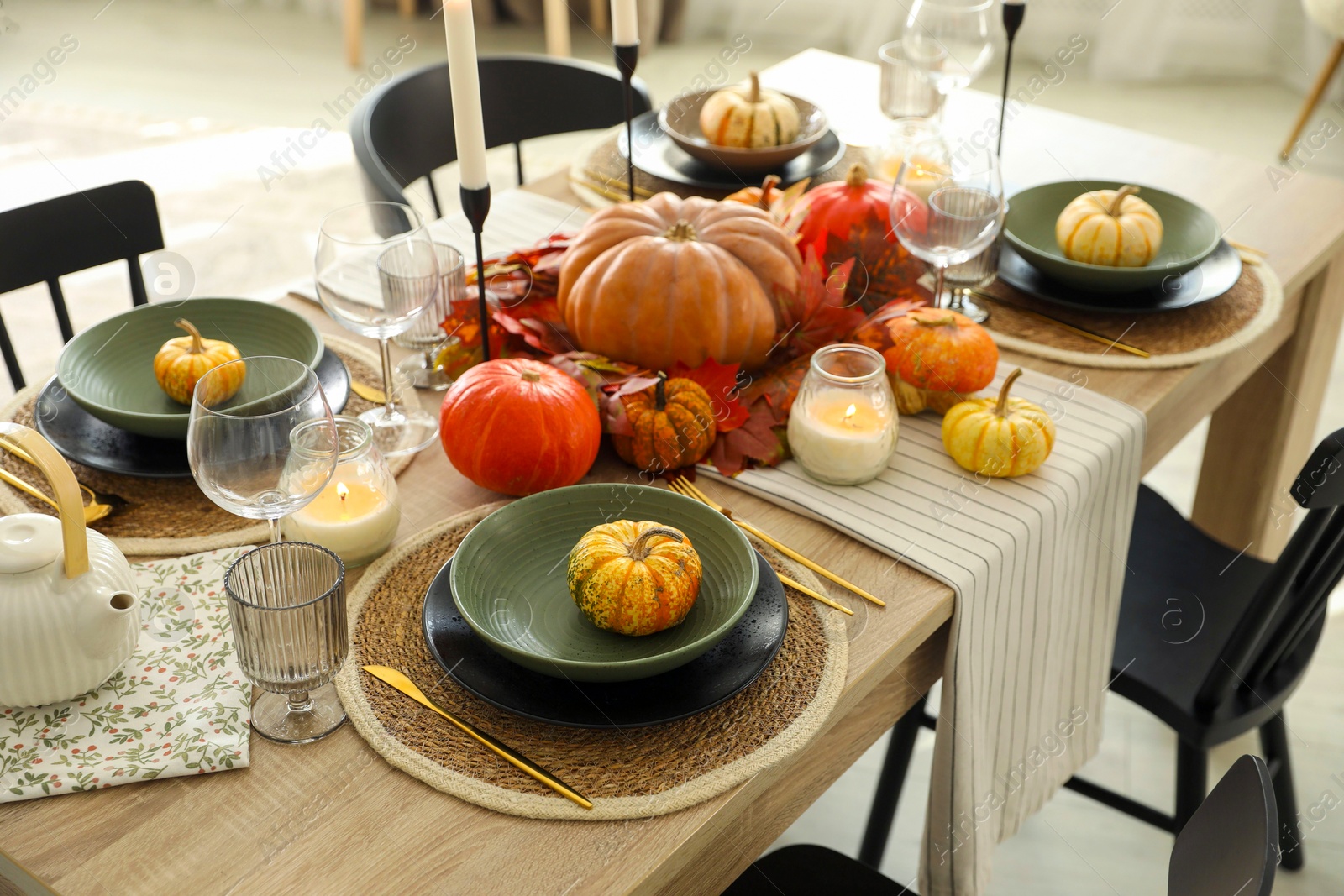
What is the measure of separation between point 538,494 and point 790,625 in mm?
247

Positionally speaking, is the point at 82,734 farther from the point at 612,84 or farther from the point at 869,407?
the point at 612,84

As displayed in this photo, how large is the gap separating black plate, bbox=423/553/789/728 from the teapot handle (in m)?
0.26

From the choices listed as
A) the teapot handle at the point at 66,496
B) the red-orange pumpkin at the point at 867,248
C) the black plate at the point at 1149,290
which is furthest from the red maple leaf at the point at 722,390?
the teapot handle at the point at 66,496

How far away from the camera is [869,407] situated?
112 cm

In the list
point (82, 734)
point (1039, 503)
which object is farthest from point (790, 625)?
point (82, 734)

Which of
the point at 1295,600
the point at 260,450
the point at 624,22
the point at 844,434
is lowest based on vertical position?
the point at 1295,600

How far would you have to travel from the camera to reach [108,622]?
2.89 feet

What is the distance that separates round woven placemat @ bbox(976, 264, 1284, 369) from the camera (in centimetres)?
136

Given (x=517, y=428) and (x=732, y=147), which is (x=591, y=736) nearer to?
(x=517, y=428)

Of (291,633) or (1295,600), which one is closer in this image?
(291,633)

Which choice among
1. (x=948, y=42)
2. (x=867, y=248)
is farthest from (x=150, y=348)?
(x=948, y=42)

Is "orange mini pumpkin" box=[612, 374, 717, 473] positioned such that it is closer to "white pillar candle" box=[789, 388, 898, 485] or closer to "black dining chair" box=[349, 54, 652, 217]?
"white pillar candle" box=[789, 388, 898, 485]

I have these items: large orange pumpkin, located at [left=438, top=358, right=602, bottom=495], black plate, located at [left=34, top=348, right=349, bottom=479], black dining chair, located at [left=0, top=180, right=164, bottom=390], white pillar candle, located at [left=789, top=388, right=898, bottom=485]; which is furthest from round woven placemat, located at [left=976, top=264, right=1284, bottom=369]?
black dining chair, located at [left=0, top=180, right=164, bottom=390]

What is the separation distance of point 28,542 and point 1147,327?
1.18m
